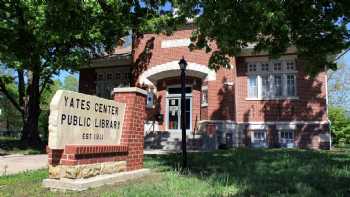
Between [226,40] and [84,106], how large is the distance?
584 cm

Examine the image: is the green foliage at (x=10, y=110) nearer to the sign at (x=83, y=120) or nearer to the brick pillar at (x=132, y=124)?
the brick pillar at (x=132, y=124)

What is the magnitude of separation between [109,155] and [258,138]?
1718 centimetres

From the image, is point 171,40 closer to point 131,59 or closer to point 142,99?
point 131,59

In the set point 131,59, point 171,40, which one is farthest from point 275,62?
point 131,59

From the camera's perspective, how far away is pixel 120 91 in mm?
9945

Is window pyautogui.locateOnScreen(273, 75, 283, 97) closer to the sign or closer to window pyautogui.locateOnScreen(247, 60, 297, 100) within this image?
window pyautogui.locateOnScreen(247, 60, 297, 100)

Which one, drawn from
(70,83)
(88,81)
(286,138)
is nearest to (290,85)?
(286,138)

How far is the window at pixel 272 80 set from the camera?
79.4 feet

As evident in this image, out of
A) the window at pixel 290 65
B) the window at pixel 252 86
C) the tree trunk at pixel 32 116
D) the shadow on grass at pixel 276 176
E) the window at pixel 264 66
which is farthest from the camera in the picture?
the window at pixel 252 86

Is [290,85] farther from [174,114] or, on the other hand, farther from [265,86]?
[174,114]

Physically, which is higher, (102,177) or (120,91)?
(120,91)

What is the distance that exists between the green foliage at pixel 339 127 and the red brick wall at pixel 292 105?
6408 millimetres

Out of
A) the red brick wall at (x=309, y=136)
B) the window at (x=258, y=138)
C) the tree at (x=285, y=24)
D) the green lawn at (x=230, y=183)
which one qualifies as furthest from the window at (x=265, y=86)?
the green lawn at (x=230, y=183)

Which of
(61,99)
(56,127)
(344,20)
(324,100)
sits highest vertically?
(344,20)
